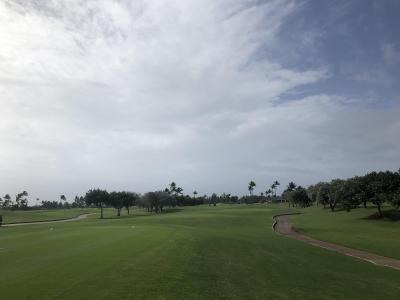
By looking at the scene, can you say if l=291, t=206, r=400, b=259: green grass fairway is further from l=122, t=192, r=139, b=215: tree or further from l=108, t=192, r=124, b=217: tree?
l=122, t=192, r=139, b=215: tree

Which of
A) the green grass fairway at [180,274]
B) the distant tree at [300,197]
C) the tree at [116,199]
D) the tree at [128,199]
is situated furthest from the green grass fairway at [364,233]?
the tree at [128,199]

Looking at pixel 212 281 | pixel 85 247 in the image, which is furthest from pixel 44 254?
pixel 212 281

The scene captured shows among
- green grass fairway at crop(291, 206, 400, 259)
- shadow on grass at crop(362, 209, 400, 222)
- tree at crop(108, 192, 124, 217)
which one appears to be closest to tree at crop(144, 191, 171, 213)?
tree at crop(108, 192, 124, 217)

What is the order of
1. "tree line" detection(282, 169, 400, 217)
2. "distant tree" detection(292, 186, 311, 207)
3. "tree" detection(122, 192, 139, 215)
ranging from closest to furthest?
"tree line" detection(282, 169, 400, 217), "tree" detection(122, 192, 139, 215), "distant tree" detection(292, 186, 311, 207)

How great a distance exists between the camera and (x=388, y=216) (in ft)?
249

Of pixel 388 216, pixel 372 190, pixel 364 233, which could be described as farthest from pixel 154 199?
pixel 364 233

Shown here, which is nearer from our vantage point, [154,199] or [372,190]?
[372,190]

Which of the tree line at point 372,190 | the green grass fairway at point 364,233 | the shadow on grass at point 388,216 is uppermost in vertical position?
the tree line at point 372,190

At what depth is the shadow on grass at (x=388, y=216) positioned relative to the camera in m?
73.6

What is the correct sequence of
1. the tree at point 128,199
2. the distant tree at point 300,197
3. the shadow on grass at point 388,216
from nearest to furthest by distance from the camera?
the shadow on grass at point 388,216 < the tree at point 128,199 < the distant tree at point 300,197

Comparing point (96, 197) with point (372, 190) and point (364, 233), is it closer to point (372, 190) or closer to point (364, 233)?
point (372, 190)

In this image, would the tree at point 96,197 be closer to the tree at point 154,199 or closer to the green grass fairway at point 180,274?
the tree at point 154,199

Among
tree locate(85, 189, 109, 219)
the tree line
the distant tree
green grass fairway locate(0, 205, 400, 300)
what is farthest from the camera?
the distant tree

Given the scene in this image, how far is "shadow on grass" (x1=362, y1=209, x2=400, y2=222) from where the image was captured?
7359 centimetres
